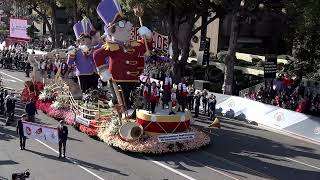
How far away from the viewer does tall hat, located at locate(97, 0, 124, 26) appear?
20.5m

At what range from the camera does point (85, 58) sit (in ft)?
79.9

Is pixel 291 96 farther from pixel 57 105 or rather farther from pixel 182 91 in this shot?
pixel 57 105

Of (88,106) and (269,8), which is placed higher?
(269,8)

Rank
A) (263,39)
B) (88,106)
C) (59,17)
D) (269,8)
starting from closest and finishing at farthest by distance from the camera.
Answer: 1. (88,106)
2. (269,8)
3. (263,39)
4. (59,17)

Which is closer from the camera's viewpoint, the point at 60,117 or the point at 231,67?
the point at 60,117

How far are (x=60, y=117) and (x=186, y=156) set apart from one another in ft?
24.9

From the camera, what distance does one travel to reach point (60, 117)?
77.9 feet

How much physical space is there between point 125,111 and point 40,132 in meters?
3.35

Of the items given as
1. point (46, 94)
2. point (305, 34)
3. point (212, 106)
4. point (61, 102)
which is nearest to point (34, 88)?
point (46, 94)

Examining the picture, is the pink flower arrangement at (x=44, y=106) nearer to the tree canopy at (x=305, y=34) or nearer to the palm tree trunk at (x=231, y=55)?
the palm tree trunk at (x=231, y=55)

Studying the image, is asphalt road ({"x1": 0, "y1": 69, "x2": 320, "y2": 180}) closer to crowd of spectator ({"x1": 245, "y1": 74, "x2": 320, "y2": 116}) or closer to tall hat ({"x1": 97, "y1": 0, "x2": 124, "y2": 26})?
crowd of spectator ({"x1": 245, "y1": 74, "x2": 320, "y2": 116})

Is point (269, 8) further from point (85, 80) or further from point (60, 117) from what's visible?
point (60, 117)

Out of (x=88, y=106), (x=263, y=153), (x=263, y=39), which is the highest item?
(x=263, y=39)

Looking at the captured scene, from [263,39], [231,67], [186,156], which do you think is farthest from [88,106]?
[263,39]
